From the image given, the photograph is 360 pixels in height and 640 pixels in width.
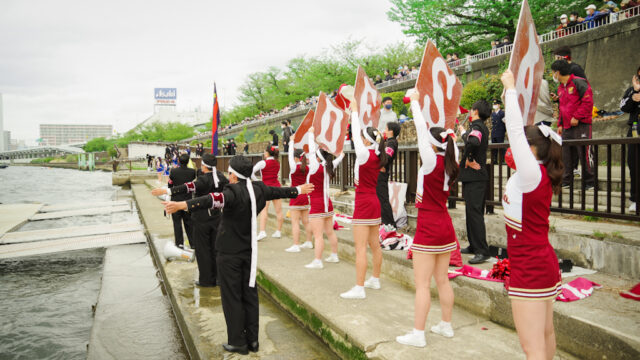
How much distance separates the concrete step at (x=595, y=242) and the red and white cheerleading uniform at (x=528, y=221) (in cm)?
212

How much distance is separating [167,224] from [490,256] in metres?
9.20

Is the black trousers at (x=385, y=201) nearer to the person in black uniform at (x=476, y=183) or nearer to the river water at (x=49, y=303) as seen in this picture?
the person in black uniform at (x=476, y=183)

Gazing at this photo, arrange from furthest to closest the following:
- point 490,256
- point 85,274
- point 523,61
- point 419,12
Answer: point 419,12, point 85,274, point 490,256, point 523,61

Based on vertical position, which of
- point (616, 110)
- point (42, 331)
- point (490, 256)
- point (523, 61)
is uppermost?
point (616, 110)

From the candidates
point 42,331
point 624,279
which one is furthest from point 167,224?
point 624,279

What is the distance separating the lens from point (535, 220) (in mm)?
2330

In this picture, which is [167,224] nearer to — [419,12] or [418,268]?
[418,268]

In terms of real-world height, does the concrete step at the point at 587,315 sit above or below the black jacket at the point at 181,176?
below

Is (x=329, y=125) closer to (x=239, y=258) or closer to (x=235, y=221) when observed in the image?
(x=235, y=221)

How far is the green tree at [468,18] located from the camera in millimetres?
24969

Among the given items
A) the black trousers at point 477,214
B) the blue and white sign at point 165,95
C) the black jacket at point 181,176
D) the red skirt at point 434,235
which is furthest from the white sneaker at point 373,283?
the blue and white sign at point 165,95

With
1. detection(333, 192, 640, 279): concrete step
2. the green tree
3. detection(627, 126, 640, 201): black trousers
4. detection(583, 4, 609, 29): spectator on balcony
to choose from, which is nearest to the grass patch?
detection(333, 192, 640, 279): concrete step

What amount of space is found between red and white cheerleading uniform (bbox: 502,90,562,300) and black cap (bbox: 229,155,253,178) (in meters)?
2.39

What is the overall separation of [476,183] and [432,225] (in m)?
1.81
